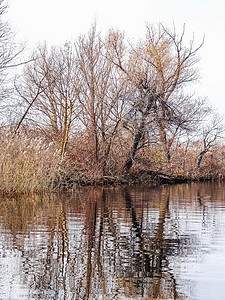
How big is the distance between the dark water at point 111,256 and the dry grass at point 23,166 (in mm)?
3970

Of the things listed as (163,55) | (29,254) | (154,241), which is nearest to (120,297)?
(29,254)

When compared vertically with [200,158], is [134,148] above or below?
above

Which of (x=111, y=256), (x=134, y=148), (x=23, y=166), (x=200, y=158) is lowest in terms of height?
(x=111, y=256)

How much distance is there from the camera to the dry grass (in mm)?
14375

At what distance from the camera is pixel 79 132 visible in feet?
81.4

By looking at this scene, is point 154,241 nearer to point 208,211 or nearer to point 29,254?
point 29,254

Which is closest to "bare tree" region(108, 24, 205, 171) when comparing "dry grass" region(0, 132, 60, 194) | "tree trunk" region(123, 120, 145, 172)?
"tree trunk" region(123, 120, 145, 172)

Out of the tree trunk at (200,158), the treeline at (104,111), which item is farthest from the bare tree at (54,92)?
the tree trunk at (200,158)

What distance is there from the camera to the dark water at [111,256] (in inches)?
172

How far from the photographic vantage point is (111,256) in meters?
5.83

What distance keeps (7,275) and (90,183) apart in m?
18.1

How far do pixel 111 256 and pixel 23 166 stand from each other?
9578 millimetres

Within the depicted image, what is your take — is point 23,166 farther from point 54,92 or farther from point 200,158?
point 200,158

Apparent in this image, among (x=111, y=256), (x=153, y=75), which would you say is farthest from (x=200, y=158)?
(x=111, y=256)
